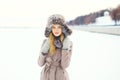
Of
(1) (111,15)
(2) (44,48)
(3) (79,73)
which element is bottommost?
(3) (79,73)

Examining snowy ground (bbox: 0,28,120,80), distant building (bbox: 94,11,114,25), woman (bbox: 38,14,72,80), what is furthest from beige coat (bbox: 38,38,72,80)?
distant building (bbox: 94,11,114,25)

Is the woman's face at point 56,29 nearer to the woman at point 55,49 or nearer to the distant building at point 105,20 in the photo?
the woman at point 55,49

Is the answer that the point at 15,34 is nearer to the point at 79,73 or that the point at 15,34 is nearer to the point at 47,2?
the point at 47,2

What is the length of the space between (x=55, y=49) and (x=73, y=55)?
0.35 meters

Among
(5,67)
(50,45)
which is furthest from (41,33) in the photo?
(50,45)

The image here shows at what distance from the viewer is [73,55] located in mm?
1242

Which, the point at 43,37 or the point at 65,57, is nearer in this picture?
the point at 65,57

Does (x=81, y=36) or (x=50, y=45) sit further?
(x=81, y=36)

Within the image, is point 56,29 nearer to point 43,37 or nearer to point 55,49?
point 55,49

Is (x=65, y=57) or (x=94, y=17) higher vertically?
(x=94, y=17)

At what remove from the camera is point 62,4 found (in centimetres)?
124

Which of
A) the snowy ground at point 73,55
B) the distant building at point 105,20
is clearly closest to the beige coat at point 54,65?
the snowy ground at point 73,55

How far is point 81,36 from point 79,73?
17 cm

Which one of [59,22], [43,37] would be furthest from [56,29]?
[43,37]
